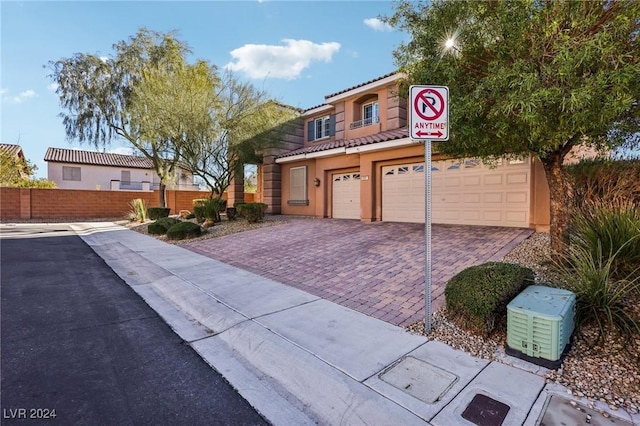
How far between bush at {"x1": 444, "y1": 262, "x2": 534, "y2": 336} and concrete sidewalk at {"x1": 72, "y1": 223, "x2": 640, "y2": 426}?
0.53m

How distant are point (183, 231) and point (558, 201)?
11.4 metres

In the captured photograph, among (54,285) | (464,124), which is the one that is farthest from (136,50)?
(464,124)

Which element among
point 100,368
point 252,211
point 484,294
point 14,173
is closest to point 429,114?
point 484,294

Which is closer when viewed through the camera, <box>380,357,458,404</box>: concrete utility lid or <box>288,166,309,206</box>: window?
<box>380,357,458,404</box>: concrete utility lid

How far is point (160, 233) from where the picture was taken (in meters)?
13.5

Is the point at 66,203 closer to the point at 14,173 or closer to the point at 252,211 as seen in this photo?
the point at 14,173

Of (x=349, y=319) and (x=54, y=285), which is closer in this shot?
(x=349, y=319)

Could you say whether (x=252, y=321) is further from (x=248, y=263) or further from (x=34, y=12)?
(x=34, y=12)

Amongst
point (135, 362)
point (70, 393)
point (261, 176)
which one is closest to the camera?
point (70, 393)

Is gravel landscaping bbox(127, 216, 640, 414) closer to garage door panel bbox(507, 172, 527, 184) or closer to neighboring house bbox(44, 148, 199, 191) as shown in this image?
garage door panel bbox(507, 172, 527, 184)

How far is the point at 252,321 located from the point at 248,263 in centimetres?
367

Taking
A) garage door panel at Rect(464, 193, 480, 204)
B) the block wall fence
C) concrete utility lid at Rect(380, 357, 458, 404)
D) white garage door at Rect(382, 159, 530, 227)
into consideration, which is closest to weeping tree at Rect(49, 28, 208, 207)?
the block wall fence

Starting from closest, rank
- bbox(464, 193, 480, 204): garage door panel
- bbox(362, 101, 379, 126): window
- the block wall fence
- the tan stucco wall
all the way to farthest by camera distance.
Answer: the tan stucco wall < bbox(464, 193, 480, 204): garage door panel < bbox(362, 101, 379, 126): window < the block wall fence

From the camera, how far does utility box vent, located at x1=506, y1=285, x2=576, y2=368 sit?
122 inches
